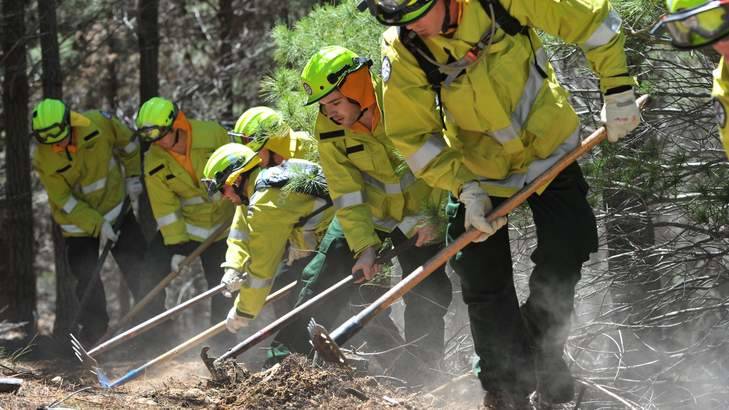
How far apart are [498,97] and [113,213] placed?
5499mm

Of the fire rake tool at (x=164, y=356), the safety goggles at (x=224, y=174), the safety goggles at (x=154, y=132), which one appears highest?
the safety goggles at (x=224, y=174)

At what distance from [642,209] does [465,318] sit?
213cm

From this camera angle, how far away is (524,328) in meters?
4.77

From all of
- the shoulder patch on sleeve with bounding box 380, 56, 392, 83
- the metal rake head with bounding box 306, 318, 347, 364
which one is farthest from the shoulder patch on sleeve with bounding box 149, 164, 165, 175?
the shoulder patch on sleeve with bounding box 380, 56, 392, 83

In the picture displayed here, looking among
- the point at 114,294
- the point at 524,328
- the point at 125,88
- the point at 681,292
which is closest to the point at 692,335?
the point at 681,292

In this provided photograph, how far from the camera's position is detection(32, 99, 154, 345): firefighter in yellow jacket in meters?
8.71

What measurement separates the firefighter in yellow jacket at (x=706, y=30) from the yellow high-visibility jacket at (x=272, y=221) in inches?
119

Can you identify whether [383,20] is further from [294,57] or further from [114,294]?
[114,294]

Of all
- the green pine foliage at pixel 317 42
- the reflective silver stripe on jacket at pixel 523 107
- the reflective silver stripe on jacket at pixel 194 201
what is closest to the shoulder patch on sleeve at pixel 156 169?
the reflective silver stripe on jacket at pixel 194 201

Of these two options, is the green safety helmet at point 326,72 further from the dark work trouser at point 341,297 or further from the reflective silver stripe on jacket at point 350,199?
the dark work trouser at point 341,297

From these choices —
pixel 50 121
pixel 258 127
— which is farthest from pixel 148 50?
pixel 258 127

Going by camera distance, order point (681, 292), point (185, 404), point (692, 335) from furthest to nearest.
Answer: point (692, 335) → point (681, 292) → point (185, 404)

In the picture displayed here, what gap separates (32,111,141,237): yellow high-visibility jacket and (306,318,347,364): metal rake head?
4289mm

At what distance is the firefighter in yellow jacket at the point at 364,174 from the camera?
5.48 meters
